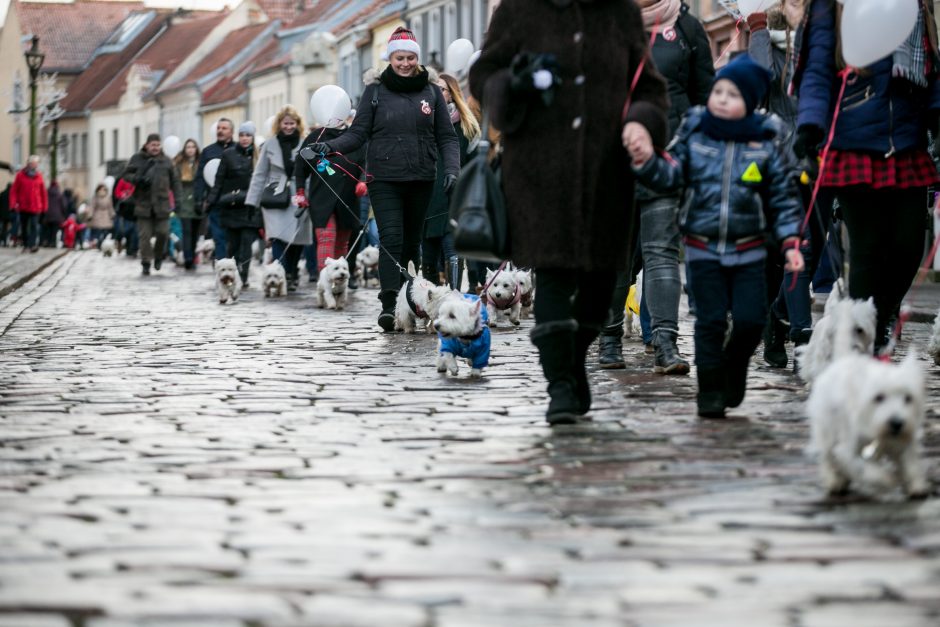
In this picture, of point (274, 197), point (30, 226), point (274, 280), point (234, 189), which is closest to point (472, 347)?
point (274, 280)

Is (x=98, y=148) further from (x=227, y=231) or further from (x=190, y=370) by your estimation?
(x=190, y=370)

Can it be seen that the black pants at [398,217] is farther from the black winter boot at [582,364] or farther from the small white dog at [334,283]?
the black winter boot at [582,364]

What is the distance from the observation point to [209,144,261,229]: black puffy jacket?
2125cm

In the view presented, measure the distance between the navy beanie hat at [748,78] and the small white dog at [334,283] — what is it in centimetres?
973

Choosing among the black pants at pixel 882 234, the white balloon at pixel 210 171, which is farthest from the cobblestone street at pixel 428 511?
the white balloon at pixel 210 171

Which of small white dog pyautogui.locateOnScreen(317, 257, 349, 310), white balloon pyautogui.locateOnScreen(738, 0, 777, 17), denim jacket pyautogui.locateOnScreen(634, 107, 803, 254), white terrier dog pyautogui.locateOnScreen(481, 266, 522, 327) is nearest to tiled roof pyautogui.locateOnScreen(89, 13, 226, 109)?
small white dog pyautogui.locateOnScreen(317, 257, 349, 310)

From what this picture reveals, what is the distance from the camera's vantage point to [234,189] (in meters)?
21.4

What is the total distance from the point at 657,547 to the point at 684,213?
10.00 feet

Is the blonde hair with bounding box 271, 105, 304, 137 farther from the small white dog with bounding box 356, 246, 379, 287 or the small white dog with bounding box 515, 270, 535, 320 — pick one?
the small white dog with bounding box 515, 270, 535, 320

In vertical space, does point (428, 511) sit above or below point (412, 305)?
below

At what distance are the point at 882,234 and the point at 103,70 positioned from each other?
111 metres

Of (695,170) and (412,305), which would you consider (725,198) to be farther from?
(412,305)

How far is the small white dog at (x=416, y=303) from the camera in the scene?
42.4ft

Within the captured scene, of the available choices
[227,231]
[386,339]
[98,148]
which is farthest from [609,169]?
[98,148]
